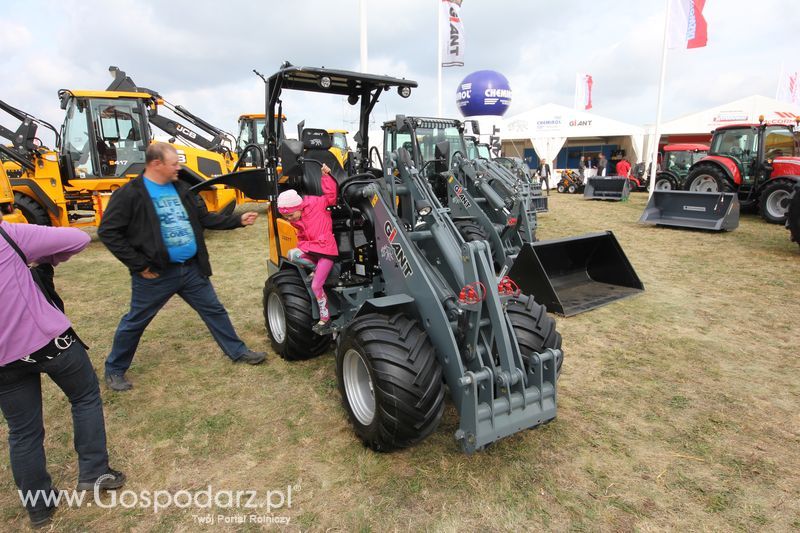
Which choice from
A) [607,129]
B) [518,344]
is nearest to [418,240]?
[518,344]

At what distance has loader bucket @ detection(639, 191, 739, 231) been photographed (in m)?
9.59

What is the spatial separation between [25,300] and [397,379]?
1.85m

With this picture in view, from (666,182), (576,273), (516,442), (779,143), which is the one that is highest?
(779,143)

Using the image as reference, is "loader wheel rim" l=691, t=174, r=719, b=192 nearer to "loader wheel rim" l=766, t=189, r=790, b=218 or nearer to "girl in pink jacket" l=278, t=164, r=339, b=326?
"loader wheel rim" l=766, t=189, r=790, b=218

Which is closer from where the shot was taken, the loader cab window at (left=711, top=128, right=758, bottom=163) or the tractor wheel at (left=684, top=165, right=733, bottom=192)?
the loader cab window at (left=711, top=128, right=758, bottom=163)

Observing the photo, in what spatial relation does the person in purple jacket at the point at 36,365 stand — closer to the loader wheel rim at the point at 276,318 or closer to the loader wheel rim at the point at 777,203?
the loader wheel rim at the point at 276,318

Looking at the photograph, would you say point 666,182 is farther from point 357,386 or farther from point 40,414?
point 40,414

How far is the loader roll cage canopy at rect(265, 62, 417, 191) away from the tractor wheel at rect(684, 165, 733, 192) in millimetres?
11091

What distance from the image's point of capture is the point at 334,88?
13.9ft

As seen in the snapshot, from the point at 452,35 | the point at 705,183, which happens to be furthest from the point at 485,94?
the point at 705,183

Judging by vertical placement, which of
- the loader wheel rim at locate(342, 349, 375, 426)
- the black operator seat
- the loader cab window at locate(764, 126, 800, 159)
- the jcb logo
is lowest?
the loader wheel rim at locate(342, 349, 375, 426)

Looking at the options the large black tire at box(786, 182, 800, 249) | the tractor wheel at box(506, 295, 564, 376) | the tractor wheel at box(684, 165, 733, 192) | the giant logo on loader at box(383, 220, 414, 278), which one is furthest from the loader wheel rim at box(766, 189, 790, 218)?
the giant logo on loader at box(383, 220, 414, 278)

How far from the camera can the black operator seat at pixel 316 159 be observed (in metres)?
3.85

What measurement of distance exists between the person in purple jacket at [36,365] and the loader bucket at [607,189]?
17173mm
